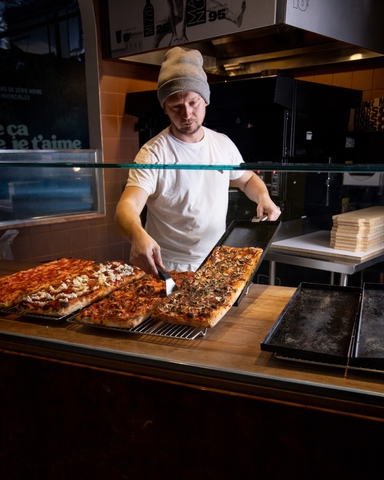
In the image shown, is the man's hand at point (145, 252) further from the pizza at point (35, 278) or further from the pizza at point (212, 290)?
the pizza at point (35, 278)

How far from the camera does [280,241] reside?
5.62 ft

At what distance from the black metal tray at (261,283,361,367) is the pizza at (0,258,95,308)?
0.93 m

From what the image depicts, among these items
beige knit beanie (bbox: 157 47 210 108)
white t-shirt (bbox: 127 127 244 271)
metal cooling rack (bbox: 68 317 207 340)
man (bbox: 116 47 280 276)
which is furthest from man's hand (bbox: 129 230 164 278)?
beige knit beanie (bbox: 157 47 210 108)

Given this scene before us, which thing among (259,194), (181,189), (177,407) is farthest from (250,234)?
(177,407)

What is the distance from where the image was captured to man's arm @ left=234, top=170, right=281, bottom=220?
151 cm

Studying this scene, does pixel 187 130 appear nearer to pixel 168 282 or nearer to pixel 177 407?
pixel 168 282

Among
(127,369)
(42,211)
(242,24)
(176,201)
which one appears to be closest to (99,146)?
(242,24)

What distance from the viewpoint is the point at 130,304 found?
143 centimetres

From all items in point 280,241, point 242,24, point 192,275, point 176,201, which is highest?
point 242,24

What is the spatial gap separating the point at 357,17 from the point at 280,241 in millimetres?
2285

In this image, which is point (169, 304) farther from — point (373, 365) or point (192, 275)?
point (373, 365)

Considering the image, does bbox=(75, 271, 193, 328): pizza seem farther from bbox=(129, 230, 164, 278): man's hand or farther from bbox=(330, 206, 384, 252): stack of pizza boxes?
bbox=(330, 206, 384, 252): stack of pizza boxes

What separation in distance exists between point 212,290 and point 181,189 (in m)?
0.47

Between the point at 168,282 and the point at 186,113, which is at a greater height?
the point at 186,113
